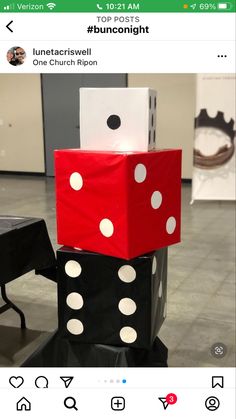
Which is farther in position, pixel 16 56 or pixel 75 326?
pixel 75 326

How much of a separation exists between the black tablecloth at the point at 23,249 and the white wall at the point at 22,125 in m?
5.58

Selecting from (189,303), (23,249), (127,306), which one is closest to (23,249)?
(23,249)

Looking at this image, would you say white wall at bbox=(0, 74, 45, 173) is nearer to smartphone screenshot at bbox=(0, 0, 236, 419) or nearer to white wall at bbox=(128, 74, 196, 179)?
white wall at bbox=(128, 74, 196, 179)

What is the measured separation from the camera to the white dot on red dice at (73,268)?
1.38 m

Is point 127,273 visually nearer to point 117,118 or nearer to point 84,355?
point 84,355

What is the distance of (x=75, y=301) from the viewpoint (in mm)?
1405

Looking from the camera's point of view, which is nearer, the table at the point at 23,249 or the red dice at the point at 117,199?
the red dice at the point at 117,199

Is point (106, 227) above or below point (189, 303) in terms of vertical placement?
above

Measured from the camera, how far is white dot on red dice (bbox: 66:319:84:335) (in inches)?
55.8

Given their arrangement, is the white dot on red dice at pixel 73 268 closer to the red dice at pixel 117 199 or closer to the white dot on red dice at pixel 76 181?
the red dice at pixel 117 199

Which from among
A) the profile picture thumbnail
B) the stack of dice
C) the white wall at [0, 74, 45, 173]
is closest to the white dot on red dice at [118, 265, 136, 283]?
the stack of dice

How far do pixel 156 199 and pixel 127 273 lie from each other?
0.77 feet

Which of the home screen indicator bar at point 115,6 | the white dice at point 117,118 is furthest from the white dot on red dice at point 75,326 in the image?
the home screen indicator bar at point 115,6
